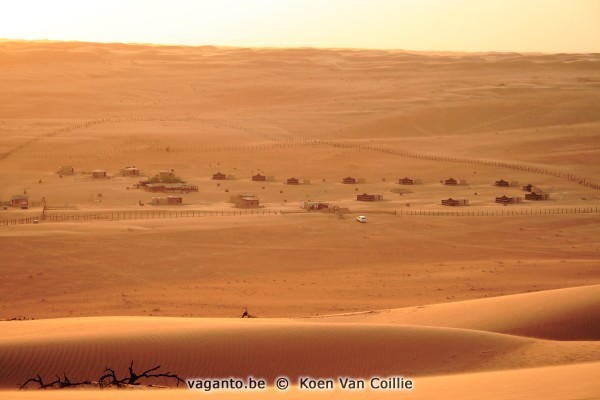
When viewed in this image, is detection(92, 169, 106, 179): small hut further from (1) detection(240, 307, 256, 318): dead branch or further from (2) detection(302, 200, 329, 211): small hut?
(1) detection(240, 307, 256, 318): dead branch

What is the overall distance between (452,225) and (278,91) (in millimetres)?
55455

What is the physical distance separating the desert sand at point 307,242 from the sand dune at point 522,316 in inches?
2.3

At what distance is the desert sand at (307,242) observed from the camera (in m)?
14.9

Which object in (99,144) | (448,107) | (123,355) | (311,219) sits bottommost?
(123,355)

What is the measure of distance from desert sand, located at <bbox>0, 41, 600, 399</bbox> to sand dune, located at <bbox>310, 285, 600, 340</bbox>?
2.3 inches

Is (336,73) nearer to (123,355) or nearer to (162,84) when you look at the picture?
(162,84)

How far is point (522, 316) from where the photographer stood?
1798 centimetres

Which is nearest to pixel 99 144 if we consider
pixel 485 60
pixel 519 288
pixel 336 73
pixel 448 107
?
pixel 448 107

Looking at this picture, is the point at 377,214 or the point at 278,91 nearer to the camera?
the point at 377,214

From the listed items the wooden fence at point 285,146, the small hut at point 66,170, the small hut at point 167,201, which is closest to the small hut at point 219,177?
the small hut at point 167,201

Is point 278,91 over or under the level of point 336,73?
under

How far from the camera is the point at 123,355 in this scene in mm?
14617

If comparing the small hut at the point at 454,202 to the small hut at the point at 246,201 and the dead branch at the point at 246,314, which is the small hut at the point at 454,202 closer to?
the small hut at the point at 246,201

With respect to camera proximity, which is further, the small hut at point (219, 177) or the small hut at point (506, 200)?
the small hut at point (219, 177)
